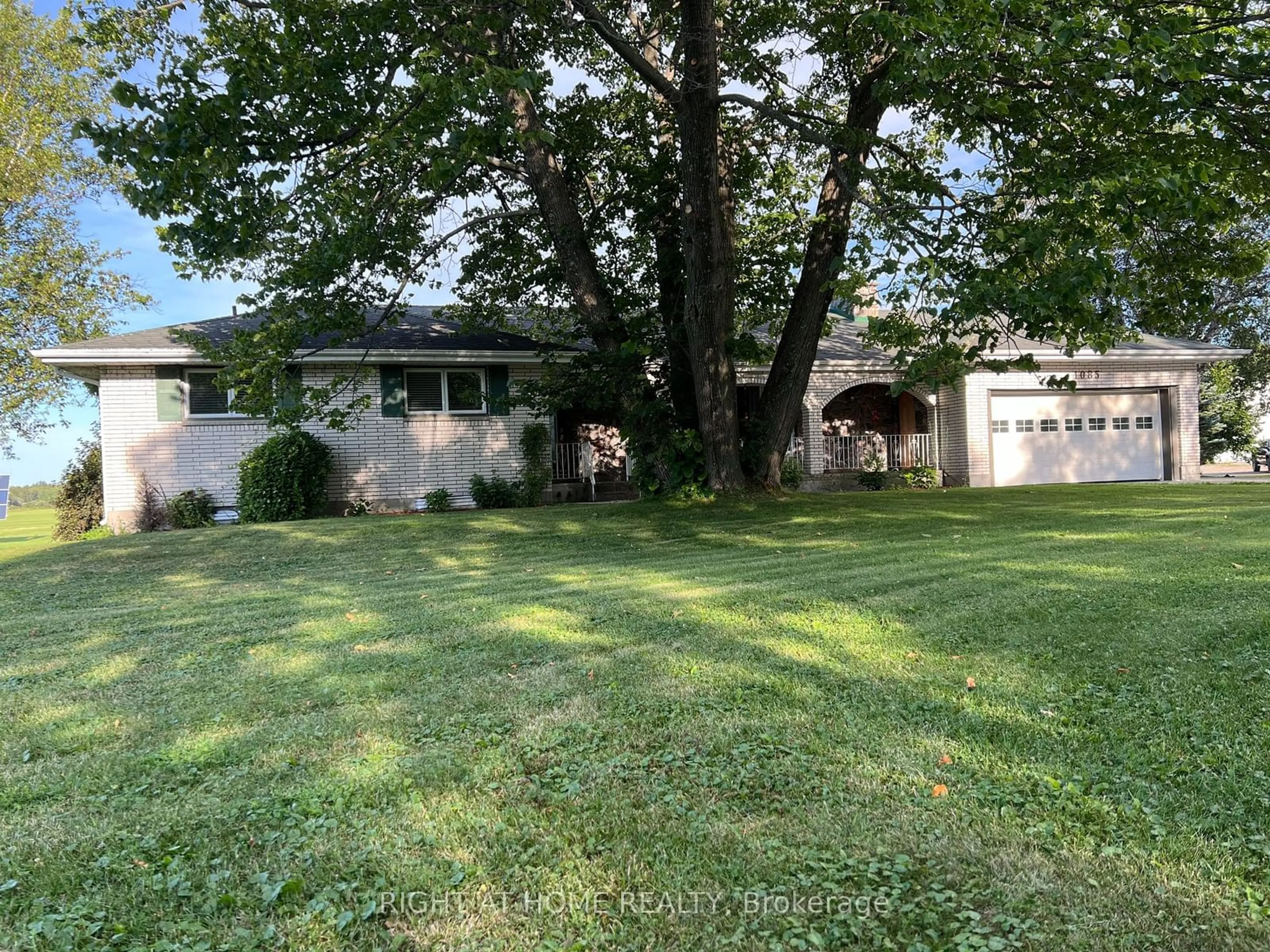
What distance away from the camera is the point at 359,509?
14602 mm

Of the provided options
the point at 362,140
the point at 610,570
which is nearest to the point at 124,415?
the point at 362,140

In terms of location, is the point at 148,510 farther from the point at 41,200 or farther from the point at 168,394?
the point at 41,200

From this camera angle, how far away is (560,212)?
36.6 feet

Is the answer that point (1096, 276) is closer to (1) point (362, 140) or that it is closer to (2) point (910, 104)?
(2) point (910, 104)

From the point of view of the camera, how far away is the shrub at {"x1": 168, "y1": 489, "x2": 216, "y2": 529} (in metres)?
13.5

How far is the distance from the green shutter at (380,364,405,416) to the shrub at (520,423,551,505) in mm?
2590

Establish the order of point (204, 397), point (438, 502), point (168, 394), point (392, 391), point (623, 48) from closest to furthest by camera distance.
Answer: point (623, 48) → point (168, 394) → point (204, 397) → point (438, 502) → point (392, 391)

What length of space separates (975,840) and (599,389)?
960 centimetres

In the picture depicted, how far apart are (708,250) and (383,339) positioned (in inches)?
315

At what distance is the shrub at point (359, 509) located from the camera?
14578 mm

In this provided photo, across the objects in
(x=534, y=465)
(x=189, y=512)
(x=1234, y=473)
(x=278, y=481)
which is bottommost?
(x=1234, y=473)

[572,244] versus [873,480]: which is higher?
[572,244]

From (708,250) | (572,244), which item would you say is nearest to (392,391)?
(572,244)

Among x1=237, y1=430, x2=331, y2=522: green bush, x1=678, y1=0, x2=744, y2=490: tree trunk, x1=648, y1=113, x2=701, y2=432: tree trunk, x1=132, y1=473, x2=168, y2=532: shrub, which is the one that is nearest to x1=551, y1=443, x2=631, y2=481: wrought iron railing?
x1=648, y1=113, x2=701, y2=432: tree trunk
